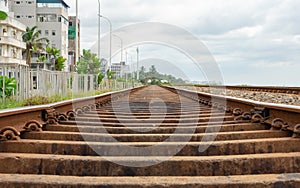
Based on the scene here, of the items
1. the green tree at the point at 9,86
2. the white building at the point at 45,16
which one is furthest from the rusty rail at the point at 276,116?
the white building at the point at 45,16

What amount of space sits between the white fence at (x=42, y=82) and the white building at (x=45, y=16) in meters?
52.5

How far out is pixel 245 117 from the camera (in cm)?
505

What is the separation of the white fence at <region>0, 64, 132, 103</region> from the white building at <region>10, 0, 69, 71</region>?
52.5 m

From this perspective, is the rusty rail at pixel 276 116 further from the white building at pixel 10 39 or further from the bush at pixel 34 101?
the white building at pixel 10 39

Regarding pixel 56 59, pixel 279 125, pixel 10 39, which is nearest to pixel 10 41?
pixel 10 39

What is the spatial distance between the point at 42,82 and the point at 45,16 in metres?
60.1

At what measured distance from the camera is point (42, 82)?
46.0 feet

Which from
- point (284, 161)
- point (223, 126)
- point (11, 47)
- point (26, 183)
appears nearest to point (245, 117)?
point (223, 126)

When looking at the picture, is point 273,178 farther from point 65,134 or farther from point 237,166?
point 65,134

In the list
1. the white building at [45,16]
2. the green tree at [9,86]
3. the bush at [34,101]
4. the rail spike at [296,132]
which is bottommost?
the bush at [34,101]

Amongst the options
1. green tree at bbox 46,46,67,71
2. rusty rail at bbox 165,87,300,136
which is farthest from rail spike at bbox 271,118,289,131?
green tree at bbox 46,46,67,71

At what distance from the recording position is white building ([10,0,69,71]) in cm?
6838

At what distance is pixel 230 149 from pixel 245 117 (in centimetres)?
201

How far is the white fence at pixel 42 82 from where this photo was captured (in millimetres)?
12172
